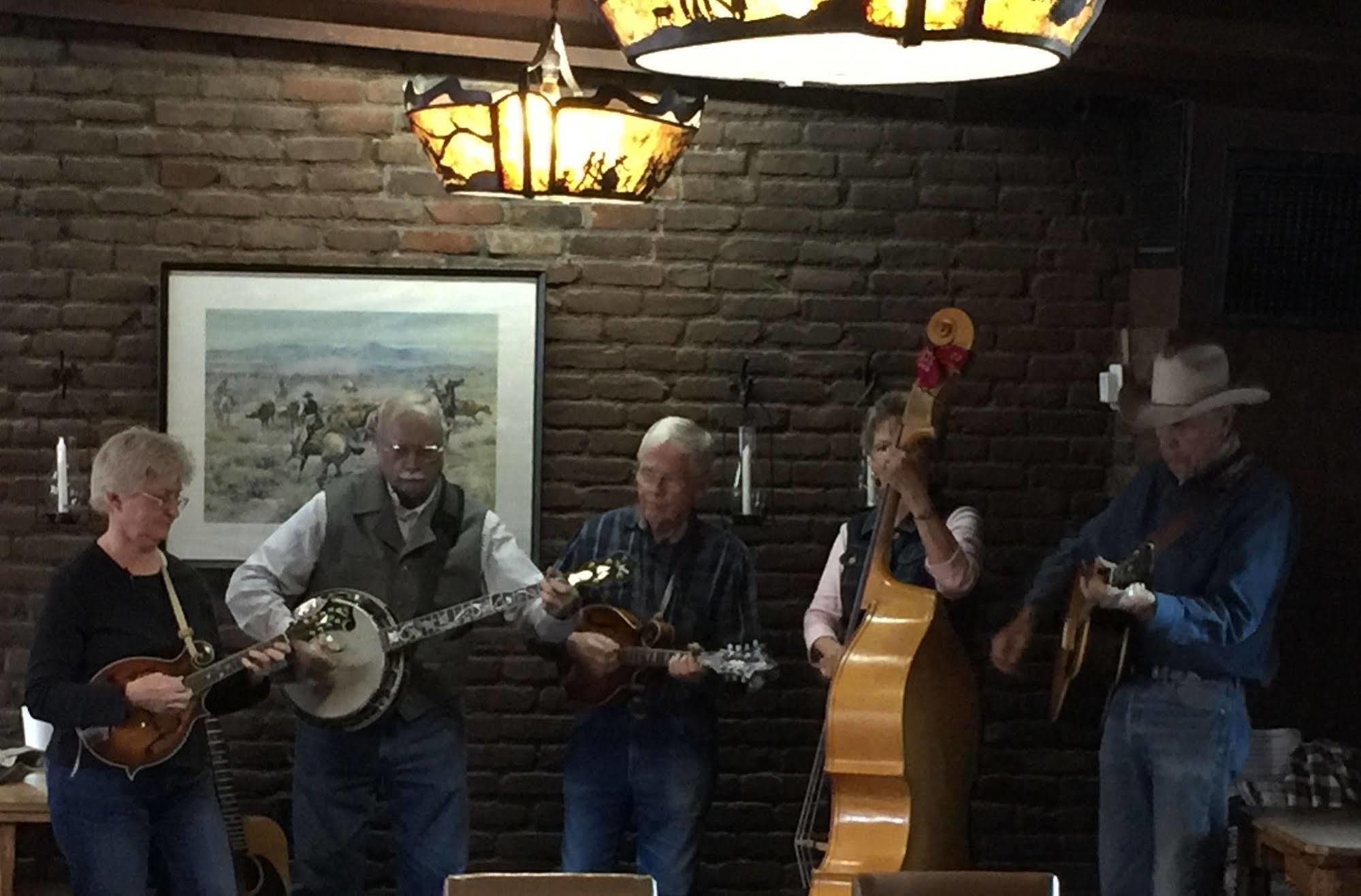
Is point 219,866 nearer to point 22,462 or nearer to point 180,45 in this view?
point 22,462

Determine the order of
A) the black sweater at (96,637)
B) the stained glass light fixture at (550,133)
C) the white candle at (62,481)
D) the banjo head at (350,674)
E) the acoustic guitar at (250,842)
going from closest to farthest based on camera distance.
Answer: the stained glass light fixture at (550,133), the black sweater at (96,637), the banjo head at (350,674), the acoustic guitar at (250,842), the white candle at (62,481)

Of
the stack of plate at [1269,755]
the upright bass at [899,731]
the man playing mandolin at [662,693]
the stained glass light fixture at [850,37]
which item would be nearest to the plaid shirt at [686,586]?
the man playing mandolin at [662,693]

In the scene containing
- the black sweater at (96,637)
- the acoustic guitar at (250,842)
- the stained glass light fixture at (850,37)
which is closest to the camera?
the stained glass light fixture at (850,37)

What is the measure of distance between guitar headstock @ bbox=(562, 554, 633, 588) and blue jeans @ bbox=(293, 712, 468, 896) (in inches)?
19.6

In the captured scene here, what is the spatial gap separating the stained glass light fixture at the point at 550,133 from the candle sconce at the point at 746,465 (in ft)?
4.75

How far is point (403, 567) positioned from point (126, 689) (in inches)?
33.5

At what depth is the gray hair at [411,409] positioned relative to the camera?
4.32 meters

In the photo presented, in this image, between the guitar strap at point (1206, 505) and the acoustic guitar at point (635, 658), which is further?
the acoustic guitar at point (635, 658)

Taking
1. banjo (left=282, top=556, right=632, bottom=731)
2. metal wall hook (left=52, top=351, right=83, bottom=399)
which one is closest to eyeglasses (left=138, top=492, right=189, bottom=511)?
banjo (left=282, top=556, right=632, bottom=731)

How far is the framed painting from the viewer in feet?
16.1

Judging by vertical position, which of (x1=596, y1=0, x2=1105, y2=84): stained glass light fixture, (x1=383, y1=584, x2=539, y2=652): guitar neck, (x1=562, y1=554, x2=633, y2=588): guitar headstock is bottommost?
(x1=383, y1=584, x2=539, y2=652): guitar neck

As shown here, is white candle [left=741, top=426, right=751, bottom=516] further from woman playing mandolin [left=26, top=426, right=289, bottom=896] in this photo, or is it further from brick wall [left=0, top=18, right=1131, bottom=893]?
woman playing mandolin [left=26, top=426, right=289, bottom=896]

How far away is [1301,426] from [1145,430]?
0.41 m

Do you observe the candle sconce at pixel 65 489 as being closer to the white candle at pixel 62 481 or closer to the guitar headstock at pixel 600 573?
the white candle at pixel 62 481
